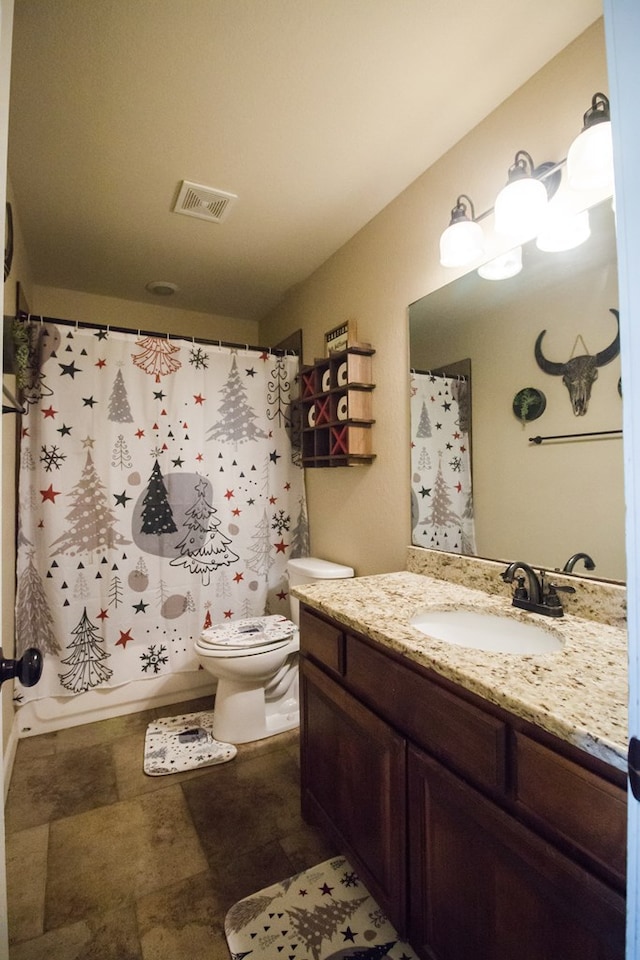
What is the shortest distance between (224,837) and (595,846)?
128 cm

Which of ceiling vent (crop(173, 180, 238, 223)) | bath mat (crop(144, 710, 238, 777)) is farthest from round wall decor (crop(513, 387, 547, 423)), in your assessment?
bath mat (crop(144, 710, 238, 777))

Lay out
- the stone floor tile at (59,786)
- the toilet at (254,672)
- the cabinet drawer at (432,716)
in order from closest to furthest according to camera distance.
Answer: the cabinet drawer at (432,716) → the stone floor tile at (59,786) → the toilet at (254,672)

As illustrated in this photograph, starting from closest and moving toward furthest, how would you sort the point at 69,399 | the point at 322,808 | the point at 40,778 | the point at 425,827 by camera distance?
the point at 425,827, the point at 322,808, the point at 40,778, the point at 69,399

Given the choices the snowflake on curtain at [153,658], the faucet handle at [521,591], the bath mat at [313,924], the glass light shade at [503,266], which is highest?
the glass light shade at [503,266]

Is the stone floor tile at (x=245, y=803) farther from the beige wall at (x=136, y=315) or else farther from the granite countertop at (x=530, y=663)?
the beige wall at (x=136, y=315)

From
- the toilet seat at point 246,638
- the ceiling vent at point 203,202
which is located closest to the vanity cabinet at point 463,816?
the toilet seat at point 246,638

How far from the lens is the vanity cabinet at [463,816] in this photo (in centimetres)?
65

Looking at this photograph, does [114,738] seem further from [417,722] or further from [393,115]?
[393,115]

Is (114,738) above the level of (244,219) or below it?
below

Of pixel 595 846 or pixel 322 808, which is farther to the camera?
pixel 322 808

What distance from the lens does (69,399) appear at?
2.17 m

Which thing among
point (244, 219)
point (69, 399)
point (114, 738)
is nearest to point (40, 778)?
point (114, 738)

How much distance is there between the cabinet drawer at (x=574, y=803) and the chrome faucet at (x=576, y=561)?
0.62 meters

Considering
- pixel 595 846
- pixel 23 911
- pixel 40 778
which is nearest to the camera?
pixel 595 846
